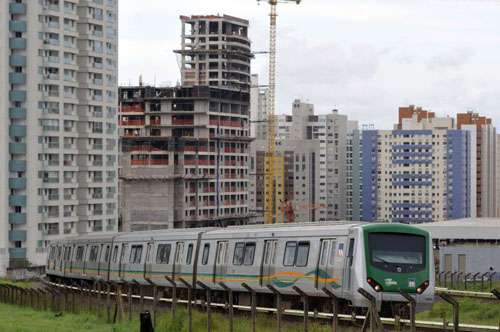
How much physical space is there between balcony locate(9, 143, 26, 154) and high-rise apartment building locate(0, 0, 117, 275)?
0.08 metres

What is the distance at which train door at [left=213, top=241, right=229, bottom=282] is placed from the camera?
29.9 m

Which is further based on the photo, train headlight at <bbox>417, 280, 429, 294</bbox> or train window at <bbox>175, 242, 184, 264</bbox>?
train window at <bbox>175, 242, 184, 264</bbox>

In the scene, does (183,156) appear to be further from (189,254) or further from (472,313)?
(472,313)

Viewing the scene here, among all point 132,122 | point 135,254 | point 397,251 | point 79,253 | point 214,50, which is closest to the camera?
point 397,251

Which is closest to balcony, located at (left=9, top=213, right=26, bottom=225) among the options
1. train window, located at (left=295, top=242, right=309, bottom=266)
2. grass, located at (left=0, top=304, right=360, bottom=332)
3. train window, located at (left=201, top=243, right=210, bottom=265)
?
grass, located at (left=0, top=304, right=360, bottom=332)

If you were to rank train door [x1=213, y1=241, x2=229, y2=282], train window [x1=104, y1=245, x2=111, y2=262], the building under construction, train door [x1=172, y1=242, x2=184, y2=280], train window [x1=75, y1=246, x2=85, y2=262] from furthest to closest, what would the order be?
the building under construction, train window [x1=75, y1=246, x2=85, y2=262], train window [x1=104, y1=245, x2=111, y2=262], train door [x1=172, y1=242, x2=184, y2=280], train door [x1=213, y1=241, x2=229, y2=282]

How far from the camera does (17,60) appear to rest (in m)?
83.1

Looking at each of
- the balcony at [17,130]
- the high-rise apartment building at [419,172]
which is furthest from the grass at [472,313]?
the high-rise apartment building at [419,172]

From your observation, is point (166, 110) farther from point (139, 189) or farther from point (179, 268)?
point (179, 268)

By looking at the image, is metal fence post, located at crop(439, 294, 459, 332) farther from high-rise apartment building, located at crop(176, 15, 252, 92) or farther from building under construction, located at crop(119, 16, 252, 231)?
high-rise apartment building, located at crop(176, 15, 252, 92)

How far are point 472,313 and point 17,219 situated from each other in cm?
5942

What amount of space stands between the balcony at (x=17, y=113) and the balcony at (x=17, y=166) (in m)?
3.53

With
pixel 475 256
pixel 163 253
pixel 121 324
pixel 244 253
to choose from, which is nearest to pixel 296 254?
pixel 244 253

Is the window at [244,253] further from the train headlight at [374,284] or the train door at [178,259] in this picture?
the train headlight at [374,284]
